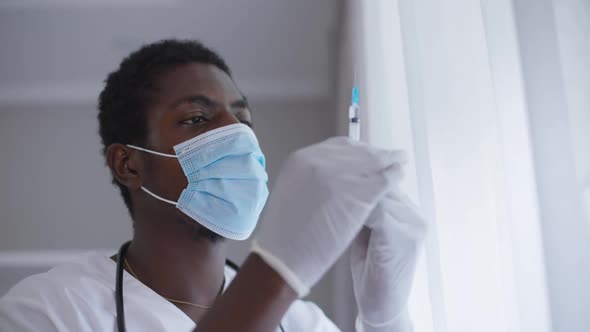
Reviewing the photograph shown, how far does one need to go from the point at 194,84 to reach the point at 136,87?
6.8 inches

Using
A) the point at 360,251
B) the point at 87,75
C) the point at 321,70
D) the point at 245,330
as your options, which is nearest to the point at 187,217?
the point at 360,251

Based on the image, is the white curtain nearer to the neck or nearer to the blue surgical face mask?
the blue surgical face mask

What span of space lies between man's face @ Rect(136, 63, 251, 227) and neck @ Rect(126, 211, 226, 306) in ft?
0.17

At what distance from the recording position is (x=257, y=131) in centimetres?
313

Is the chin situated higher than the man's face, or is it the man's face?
the man's face

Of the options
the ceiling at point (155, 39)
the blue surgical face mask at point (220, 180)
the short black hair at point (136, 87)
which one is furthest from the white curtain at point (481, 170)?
the ceiling at point (155, 39)

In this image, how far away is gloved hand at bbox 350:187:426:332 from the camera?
73cm

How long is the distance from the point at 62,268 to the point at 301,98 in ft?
7.46

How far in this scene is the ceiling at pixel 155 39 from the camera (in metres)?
2.46

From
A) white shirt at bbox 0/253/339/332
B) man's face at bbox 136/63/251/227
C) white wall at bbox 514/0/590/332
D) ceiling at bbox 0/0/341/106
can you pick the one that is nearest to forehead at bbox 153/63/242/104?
man's face at bbox 136/63/251/227

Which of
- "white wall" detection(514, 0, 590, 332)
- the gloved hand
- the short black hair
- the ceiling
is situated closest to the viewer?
"white wall" detection(514, 0, 590, 332)

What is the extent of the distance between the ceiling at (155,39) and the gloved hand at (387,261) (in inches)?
70.5

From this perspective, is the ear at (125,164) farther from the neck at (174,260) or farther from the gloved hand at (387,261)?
the gloved hand at (387,261)

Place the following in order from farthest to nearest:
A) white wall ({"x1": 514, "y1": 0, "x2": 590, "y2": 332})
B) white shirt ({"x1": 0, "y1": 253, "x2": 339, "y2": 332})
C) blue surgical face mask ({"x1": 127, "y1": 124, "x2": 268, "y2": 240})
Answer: blue surgical face mask ({"x1": 127, "y1": 124, "x2": 268, "y2": 240}), white shirt ({"x1": 0, "y1": 253, "x2": 339, "y2": 332}), white wall ({"x1": 514, "y1": 0, "x2": 590, "y2": 332})
